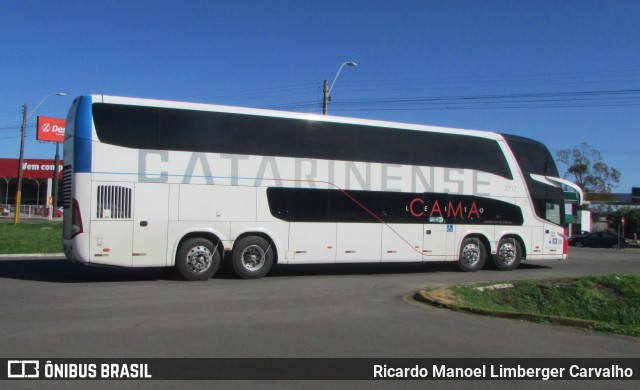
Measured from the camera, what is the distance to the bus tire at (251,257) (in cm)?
1369

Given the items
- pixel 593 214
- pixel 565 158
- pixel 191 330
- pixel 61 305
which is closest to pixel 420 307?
pixel 191 330

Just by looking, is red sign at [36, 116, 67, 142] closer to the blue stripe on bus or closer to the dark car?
the dark car

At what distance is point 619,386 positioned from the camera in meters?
5.88

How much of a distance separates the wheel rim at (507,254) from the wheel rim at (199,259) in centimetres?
864

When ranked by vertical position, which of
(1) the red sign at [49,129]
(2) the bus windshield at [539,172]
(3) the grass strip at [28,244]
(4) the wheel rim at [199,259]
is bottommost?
(3) the grass strip at [28,244]

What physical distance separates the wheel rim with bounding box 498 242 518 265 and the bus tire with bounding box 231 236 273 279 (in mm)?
7176

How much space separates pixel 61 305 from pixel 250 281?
4677mm

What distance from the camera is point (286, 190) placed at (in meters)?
14.0

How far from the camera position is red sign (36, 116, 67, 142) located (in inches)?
2069

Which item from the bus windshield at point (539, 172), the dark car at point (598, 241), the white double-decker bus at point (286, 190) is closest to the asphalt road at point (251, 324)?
the white double-decker bus at point (286, 190)

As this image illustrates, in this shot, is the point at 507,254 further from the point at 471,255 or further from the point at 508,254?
the point at 471,255

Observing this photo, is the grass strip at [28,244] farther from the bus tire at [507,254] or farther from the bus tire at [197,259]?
the bus tire at [507,254]

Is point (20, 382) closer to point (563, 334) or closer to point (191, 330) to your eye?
point (191, 330)

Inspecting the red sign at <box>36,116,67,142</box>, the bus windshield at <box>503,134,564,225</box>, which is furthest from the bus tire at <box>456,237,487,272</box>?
the red sign at <box>36,116,67,142</box>
